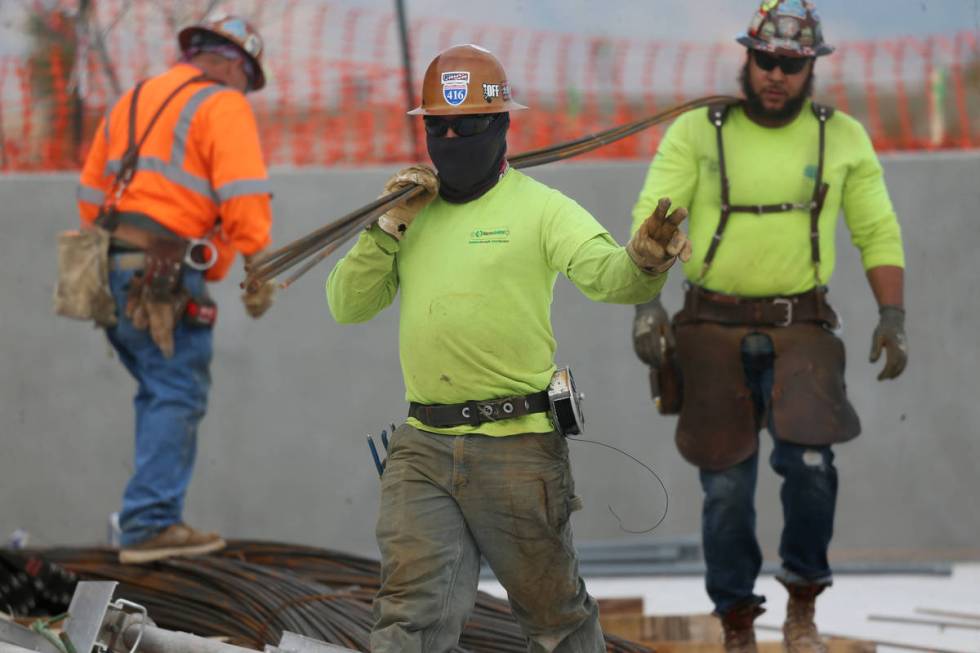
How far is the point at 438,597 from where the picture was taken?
426cm

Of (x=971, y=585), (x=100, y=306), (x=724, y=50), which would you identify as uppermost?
(x=724, y=50)

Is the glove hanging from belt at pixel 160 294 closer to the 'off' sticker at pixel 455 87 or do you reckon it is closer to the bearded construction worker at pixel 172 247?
the bearded construction worker at pixel 172 247

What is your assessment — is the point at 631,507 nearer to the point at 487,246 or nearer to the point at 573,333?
the point at 573,333

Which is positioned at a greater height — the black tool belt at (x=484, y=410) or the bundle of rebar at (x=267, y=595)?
the black tool belt at (x=484, y=410)

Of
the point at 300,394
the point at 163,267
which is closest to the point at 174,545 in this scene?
the point at 163,267

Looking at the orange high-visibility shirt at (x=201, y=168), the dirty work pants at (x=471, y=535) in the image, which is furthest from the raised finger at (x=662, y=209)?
the orange high-visibility shirt at (x=201, y=168)

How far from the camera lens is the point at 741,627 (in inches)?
225

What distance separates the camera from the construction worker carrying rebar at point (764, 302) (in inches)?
221

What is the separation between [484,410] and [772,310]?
1.69 m

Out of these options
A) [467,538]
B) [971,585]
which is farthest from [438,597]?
[971,585]

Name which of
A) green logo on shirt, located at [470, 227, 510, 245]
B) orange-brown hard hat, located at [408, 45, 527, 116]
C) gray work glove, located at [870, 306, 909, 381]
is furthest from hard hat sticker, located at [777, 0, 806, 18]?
green logo on shirt, located at [470, 227, 510, 245]

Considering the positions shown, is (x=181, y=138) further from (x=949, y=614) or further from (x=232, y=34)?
(x=949, y=614)

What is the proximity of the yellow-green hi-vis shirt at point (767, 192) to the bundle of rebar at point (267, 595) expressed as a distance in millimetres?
1365

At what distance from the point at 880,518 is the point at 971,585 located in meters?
0.83
